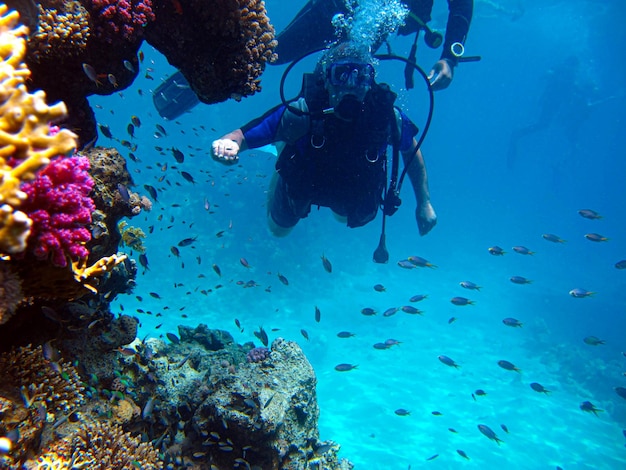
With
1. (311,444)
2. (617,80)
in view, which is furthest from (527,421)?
(617,80)

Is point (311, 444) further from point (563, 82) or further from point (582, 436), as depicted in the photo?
point (563, 82)

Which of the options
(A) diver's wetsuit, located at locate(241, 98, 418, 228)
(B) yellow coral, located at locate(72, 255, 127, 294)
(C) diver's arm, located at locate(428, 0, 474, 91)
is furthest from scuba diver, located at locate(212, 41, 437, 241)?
(B) yellow coral, located at locate(72, 255, 127, 294)

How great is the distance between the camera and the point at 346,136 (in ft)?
19.7

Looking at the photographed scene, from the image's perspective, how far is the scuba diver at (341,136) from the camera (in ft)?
18.9

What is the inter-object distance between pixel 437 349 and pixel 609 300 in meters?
23.1

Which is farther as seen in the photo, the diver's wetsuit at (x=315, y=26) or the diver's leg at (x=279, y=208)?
the diver's wetsuit at (x=315, y=26)

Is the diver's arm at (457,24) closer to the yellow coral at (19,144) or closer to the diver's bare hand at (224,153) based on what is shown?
the diver's bare hand at (224,153)

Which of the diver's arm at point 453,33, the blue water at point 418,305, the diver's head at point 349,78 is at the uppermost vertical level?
the diver's arm at point 453,33

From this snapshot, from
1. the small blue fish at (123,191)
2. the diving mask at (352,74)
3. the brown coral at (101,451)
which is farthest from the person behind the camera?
the diving mask at (352,74)

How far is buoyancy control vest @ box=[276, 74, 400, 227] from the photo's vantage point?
5.93 meters

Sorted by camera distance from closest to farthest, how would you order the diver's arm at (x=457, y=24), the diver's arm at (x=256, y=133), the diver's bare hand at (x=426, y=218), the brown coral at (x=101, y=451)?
the brown coral at (x=101, y=451)
the diver's arm at (x=256, y=133)
the diver's arm at (x=457, y=24)
the diver's bare hand at (x=426, y=218)

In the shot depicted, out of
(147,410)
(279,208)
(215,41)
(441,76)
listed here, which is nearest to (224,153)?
(215,41)

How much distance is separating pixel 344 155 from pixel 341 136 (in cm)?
33

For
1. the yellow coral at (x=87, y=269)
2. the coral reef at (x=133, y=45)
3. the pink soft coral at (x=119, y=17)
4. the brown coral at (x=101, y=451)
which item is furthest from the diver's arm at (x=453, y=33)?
the brown coral at (x=101, y=451)
